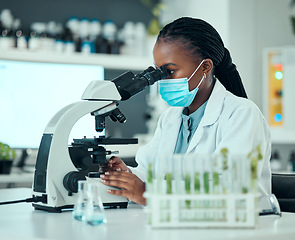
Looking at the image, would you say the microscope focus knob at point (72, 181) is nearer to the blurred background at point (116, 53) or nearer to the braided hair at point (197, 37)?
the braided hair at point (197, 37)

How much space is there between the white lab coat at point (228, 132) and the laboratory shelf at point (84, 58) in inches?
75.0

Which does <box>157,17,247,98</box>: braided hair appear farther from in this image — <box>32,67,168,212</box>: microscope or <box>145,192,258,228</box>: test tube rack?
<box>145,192,258,228</box>: test tube rack

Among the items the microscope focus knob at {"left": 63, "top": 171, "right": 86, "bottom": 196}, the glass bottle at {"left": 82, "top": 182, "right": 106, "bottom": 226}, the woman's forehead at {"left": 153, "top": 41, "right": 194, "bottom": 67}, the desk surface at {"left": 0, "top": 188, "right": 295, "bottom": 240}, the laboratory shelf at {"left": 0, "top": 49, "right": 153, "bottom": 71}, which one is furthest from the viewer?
the laboratory shelf at {"left": 0, "top": 49, "right": 153, "bottom": 71}

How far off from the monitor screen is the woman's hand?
174 centimetres

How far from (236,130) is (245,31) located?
2.45 meters

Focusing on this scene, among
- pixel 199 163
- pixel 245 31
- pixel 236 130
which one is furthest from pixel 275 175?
pixel 245 31

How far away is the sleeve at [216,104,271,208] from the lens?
1474mm

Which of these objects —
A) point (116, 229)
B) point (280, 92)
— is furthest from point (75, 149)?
point (280, 92)

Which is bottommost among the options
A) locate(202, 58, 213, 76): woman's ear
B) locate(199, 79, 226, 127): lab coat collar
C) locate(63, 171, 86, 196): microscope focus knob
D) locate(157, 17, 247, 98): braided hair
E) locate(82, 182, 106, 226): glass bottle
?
locate(82, 182, 106, 226): glass bottle

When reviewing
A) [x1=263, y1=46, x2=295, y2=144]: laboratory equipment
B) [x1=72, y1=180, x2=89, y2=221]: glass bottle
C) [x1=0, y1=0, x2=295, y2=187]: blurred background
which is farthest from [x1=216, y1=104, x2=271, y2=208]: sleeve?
[x1=263, y1=46, x2=295, y2=144]: laboratory equipment

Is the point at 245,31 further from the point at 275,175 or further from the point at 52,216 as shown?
the point at 52,216

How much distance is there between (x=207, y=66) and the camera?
5.76ft

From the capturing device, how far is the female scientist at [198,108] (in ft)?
4.92

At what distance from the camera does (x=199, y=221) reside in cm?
115
